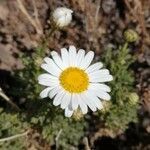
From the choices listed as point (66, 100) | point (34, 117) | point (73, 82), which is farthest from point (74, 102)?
point (34, 117)

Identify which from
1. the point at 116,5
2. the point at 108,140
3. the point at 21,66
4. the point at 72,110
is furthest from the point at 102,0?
the point at 72,110

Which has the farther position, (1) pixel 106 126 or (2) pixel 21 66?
(2) pixel 21 66

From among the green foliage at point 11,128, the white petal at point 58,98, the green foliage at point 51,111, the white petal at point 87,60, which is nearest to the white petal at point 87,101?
the white petal at point 58,98

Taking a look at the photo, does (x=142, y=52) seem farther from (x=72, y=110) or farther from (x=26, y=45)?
(x=72, y=110)

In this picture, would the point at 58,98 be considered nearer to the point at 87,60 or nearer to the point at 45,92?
the point at 45,92

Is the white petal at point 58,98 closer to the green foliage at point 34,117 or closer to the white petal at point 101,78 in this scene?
the white petal at point 101,78

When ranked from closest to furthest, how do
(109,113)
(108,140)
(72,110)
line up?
(72,110), (109,113), (108,140)

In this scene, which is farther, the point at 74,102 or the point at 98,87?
the point at 98,87

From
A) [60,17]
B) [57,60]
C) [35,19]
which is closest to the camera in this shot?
[60,17]

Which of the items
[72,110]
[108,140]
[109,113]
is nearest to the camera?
[72,110]
